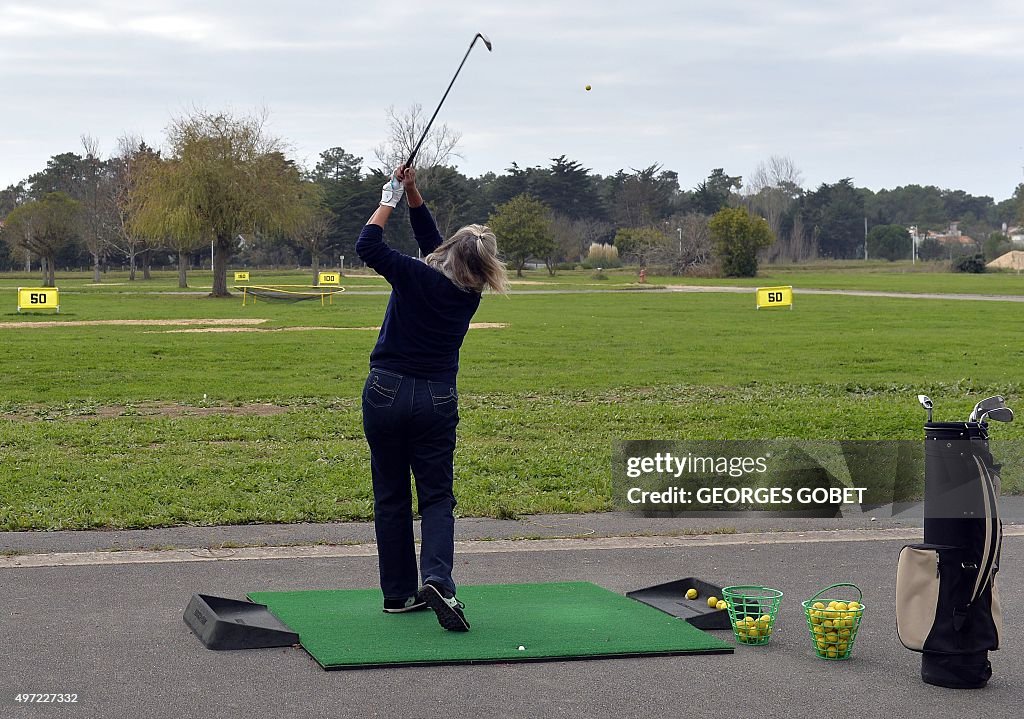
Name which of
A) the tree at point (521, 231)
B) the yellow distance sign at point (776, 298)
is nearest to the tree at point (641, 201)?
the tree at point (521, 231)

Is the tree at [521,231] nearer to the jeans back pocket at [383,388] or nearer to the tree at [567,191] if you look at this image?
the tree at [567,191]

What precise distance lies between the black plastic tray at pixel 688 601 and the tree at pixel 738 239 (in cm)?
7418

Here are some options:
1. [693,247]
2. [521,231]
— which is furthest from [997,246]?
[521,231]

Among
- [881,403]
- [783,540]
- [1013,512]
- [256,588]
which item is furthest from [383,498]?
[881,403]

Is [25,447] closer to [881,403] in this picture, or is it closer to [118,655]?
[118,655]

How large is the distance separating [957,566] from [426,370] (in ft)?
8.42

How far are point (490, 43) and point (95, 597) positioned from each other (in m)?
3.66

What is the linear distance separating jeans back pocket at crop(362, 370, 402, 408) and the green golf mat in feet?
3.60

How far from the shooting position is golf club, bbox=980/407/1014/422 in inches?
223

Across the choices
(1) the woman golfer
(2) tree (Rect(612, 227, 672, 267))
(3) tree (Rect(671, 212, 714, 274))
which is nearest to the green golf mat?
(1) the woman golfer

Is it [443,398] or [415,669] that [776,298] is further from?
[415,669]

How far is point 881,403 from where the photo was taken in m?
15.8

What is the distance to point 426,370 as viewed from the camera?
6.30 m

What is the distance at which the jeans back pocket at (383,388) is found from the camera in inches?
246
